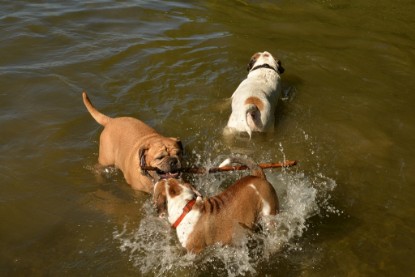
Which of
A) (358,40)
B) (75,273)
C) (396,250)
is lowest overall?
(75,273)

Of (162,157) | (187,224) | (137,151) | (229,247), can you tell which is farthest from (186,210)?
(137,151)

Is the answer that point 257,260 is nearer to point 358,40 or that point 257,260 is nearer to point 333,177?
point 333,177

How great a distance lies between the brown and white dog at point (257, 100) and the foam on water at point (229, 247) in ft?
4.05

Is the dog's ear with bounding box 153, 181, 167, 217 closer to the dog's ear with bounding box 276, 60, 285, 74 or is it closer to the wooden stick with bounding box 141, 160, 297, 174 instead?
the wooden stick with bounding box 141, 160, 297, 174

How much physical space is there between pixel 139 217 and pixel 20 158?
2079mm

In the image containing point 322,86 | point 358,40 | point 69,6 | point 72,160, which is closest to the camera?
point 72,160

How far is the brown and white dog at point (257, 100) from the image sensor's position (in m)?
6.72

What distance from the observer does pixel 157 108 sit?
→ 7602 millimetres

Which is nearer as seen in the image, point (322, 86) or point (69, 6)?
point (322, 86)

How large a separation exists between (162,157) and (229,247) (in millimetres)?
1376

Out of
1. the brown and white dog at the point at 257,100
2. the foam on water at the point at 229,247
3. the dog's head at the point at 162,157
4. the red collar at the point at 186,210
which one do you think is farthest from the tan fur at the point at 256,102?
the red collar at the point at 186,210

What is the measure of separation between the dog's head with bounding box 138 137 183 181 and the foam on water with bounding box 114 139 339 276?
0.54 meters

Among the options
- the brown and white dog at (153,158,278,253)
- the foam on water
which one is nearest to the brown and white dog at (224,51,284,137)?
the foam on water

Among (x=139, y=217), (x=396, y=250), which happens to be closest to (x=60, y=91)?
(x=139, y=217)
